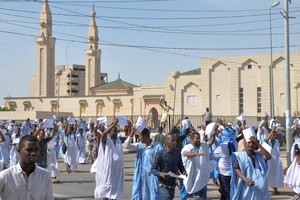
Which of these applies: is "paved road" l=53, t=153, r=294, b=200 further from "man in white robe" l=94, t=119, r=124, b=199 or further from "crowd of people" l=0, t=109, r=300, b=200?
"man in white robe" l=94, t=119, r=124, b=199

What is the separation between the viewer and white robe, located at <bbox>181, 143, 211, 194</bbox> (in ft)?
36.3

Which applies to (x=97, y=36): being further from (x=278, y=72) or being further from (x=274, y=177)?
(x=274, y=177)

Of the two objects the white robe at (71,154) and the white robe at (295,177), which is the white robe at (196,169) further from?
the white robe at (71,154)

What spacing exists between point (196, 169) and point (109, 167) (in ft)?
5.30

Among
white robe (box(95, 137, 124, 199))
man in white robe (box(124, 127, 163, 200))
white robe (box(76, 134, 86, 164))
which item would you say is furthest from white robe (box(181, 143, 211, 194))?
white robe (box(76, 134, 86, 164))

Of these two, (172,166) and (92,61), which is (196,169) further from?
(92,61)

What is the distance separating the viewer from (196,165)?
11312mm

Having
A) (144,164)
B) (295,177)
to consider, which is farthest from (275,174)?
(144,164)

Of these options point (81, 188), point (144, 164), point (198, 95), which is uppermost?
point (198, 95)

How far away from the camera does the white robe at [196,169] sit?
11.1 meters

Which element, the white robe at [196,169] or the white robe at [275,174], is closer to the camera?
the white robe at [196,169]

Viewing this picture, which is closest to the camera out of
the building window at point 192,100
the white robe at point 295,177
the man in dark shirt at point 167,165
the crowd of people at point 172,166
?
the crowd of people at point 172,166

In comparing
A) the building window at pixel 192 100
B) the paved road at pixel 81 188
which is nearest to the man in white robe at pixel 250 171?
the paved road at pixel 81 188

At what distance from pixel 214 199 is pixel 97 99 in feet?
178
